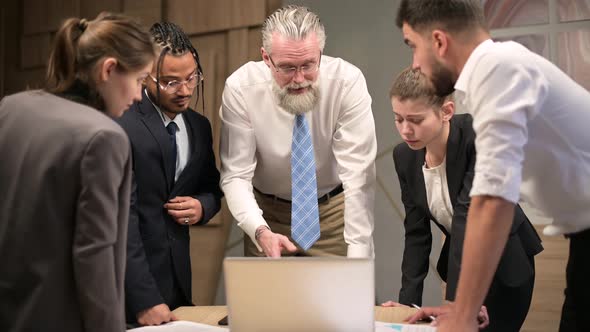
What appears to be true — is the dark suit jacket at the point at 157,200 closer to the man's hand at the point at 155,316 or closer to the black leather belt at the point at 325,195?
the man's hand at the point at 155,316

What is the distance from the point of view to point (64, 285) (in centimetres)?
118

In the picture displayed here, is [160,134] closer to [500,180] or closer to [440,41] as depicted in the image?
[440,41]

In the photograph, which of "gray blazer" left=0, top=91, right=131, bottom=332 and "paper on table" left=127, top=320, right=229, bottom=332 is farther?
"paper on table" left=127, top=320, right=229, bottom=332

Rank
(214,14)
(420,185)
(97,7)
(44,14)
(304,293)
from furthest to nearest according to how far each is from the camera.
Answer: (44,14) → (97,7) → (214,14) → (420,185) → (304,293)

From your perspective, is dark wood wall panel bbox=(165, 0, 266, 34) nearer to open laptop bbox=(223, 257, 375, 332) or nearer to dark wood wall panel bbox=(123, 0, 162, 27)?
dark wood wall panel bbox=(123, 0, 162, 27)

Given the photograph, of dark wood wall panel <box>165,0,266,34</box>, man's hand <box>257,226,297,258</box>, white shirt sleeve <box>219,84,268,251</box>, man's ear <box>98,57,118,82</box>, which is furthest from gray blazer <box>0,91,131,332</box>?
dark wood wall panel <box>165,0,266,34</box>

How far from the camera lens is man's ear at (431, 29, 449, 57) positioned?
52.8 inches

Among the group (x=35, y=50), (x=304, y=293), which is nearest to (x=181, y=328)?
(x=304, y=293)

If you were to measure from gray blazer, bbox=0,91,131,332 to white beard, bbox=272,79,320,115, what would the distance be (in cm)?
107

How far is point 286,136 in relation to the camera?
90.8 inches

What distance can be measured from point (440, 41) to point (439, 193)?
2.25 feet

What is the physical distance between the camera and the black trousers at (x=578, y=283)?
4.42 ft

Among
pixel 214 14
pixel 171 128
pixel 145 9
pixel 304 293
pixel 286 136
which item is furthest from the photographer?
pixel 145 9

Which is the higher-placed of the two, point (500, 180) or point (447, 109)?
point (447, 109)
